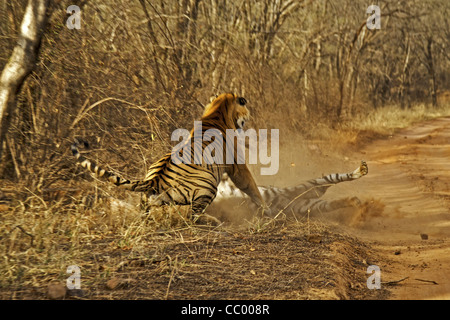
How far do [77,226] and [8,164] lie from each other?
1.89 metres

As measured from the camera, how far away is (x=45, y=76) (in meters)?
6.35

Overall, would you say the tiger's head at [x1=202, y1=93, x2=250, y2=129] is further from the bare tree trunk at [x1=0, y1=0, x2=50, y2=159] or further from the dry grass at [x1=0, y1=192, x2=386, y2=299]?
the bare tree trunk at [x1=0, y1=0, x2=50, y2=159]

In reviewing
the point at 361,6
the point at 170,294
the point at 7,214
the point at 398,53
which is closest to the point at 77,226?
the point at 7,214

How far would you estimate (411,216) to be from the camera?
723 centimetres

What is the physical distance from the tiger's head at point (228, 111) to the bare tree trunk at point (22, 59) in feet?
6.70

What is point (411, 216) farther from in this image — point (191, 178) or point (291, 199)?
point (191, 178)

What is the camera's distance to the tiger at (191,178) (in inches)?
208

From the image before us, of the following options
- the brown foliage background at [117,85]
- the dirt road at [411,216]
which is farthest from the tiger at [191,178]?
the dirt road at [411,216]

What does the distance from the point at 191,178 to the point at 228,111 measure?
1351 millimetres

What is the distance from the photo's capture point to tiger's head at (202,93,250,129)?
657 cm

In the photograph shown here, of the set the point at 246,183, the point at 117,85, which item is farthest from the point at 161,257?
the point at 117,85

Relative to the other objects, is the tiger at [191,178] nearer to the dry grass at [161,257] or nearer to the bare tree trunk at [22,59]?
the dry grass at [161,257]
